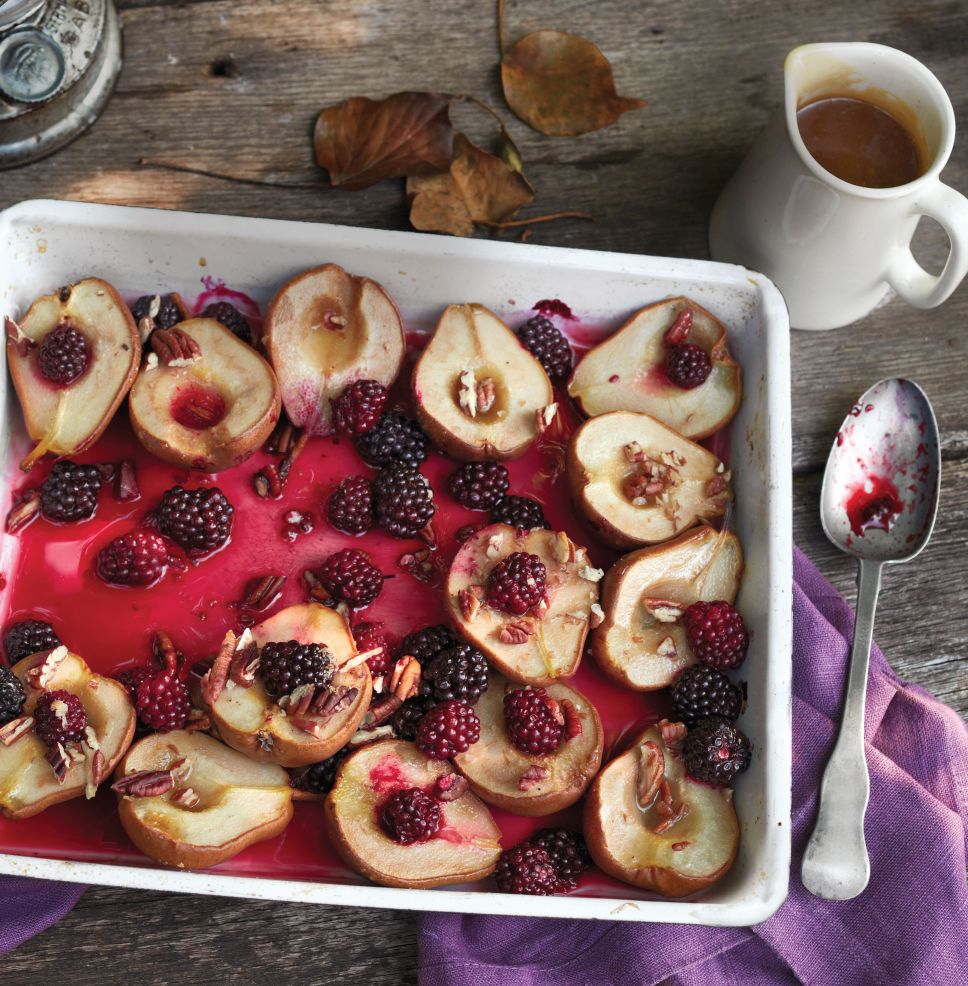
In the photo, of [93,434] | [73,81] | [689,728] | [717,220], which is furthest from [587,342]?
[73,81]

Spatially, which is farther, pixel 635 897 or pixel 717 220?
pixel 717 220

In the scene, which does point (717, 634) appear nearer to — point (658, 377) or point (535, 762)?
point (535, 762)

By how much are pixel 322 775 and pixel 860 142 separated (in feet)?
3.98

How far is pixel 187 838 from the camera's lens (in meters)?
1.50

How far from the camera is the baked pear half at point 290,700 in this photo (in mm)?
1527

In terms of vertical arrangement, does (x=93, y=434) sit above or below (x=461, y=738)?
above

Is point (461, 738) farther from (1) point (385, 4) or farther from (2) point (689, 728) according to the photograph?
(1) point (385, 4)

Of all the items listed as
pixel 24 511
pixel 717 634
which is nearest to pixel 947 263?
pixel 717 634

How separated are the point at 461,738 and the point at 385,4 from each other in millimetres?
1260

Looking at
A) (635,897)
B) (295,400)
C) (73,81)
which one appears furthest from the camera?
(73,81)

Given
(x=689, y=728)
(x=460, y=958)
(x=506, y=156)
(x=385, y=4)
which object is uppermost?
(x=385, y=4)

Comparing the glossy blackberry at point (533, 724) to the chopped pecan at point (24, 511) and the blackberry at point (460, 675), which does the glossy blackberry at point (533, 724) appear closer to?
the blackberry at point (460, 675)

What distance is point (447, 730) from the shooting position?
1566 millimetres

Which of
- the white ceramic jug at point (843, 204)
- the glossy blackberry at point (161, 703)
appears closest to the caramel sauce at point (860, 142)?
the white ceramic jug at point (843, 204)
